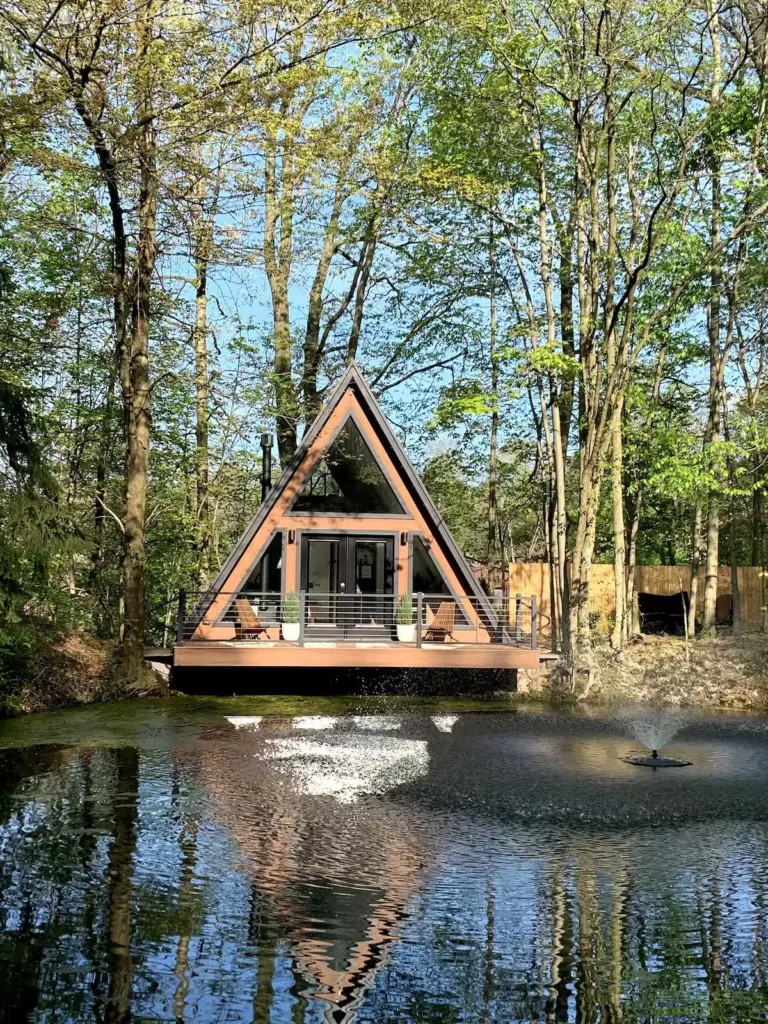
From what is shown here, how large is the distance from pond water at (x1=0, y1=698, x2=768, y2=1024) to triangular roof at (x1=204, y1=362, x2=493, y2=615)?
721 cm

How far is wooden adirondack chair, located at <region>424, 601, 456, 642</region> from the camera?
54.2 feet

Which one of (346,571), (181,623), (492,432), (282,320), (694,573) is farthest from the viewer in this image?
(492,432)

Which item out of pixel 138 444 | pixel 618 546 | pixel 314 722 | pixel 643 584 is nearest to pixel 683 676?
pixel 618 546

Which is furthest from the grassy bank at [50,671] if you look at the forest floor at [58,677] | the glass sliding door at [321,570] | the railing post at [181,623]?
the glass sliding door at [321,570]

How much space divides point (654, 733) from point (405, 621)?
5.82 m

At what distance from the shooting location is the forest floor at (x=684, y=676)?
50.9 feet

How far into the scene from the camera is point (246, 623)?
16.2 m

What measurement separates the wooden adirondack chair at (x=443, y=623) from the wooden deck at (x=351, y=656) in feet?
6.69

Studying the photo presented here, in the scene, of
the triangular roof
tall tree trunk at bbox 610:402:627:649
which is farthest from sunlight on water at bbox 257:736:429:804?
tall tree trunk at bbox 610:402:627:649

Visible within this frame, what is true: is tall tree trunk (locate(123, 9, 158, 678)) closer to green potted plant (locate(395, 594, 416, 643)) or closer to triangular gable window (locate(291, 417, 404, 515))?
triangular gable window (locate(291, 417, 404, 515))

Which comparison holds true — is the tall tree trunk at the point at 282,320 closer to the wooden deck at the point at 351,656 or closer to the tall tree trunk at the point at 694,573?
the wooden deck at the point at 351,656

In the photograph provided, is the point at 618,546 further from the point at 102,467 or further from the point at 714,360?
the point at 102,467

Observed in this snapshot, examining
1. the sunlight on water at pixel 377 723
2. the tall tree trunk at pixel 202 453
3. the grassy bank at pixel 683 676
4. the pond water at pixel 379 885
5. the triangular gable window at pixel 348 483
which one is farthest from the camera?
the tall tree trunk at pixel 202 453

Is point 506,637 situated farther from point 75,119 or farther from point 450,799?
point 75,119
